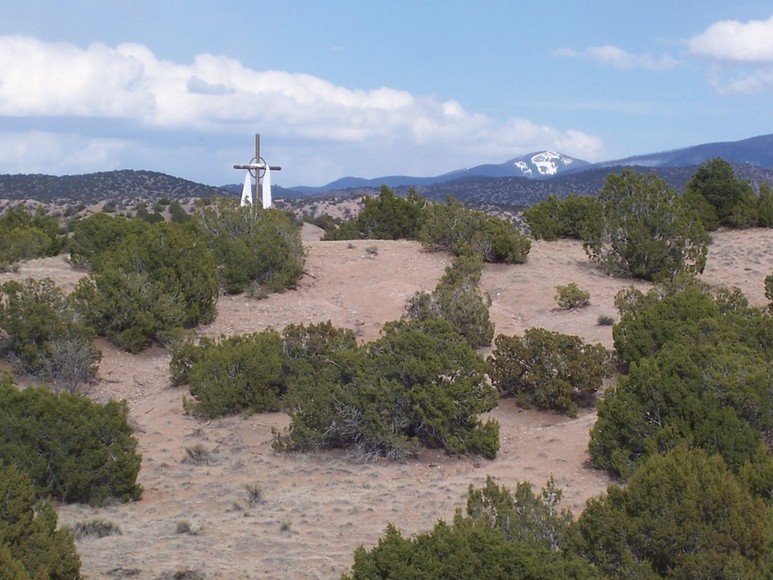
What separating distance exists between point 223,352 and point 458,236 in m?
9.75

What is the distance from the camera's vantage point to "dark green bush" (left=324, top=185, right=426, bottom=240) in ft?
85.1

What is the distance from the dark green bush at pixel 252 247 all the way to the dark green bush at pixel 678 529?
13.7 meters

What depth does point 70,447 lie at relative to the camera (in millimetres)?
A: 9422

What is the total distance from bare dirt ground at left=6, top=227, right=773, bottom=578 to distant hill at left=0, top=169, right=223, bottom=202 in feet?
159

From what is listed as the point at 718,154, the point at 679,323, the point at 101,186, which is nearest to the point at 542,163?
the point at 718,154

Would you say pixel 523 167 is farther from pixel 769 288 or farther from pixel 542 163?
pixel 769 288

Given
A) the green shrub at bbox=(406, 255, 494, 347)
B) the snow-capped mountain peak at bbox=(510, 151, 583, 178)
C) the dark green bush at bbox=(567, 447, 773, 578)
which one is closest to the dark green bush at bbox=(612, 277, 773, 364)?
the green shrub at bbox=(406, 255, 494, 347)

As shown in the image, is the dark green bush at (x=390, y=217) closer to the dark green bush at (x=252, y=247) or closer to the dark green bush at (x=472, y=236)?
the dark green bush at (x=472, y=236)

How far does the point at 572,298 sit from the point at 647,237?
13.7 ft

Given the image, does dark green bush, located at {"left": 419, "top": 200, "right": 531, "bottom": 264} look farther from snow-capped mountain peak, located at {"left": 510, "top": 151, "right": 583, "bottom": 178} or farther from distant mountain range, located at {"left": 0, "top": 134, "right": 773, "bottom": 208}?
snow-capped mountain peak, located at {"left": 510, "top": 151, "right": 583, "bottom": 178}

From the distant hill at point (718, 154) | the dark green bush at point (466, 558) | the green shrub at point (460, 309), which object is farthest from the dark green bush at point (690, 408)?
the distant hill at point (718, 154)

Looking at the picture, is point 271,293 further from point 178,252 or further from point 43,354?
point 43,354

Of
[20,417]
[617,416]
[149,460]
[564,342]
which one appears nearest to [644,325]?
[564,342]

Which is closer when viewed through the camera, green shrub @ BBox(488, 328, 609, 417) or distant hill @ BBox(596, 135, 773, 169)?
green shrub @ BBox(488, 328, 609, 417)
